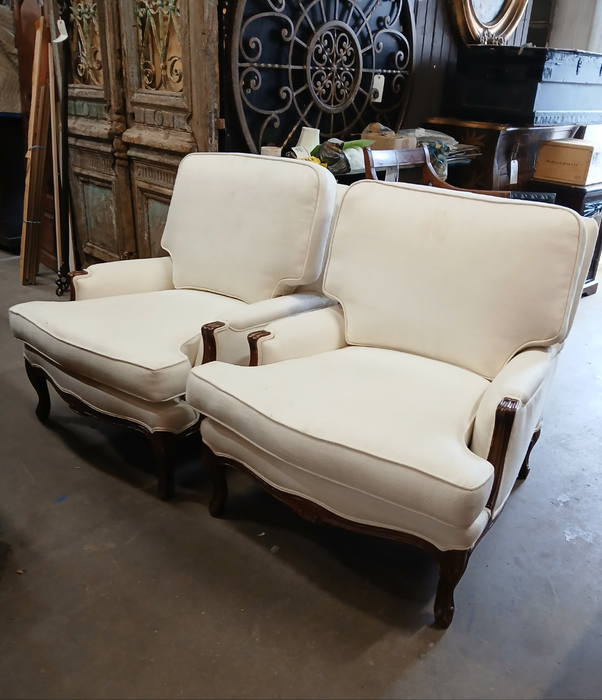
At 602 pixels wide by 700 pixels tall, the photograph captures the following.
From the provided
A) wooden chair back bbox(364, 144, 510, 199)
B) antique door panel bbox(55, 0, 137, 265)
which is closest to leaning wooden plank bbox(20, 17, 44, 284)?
antique door panel bbox(55, 0, 137, 265)

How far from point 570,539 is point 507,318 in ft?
2.20

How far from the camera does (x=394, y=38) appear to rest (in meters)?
3.11

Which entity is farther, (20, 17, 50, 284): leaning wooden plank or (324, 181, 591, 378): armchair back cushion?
(20, 17, 50, 284): leaning wooden plank

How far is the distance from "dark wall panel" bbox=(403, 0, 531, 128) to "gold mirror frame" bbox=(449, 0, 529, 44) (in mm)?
50

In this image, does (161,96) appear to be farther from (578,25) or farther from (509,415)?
(578,25)

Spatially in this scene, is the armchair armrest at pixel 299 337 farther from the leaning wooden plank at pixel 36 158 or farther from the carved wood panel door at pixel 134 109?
the leaning wooden plank at pixel 36 158

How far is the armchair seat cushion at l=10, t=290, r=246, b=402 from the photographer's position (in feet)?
5.24

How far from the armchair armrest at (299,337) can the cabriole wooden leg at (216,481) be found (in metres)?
0.27

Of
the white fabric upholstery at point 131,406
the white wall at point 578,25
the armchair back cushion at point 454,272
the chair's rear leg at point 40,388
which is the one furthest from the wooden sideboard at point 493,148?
the chair's rear leg at point 40,388

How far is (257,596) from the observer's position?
56.3 inches

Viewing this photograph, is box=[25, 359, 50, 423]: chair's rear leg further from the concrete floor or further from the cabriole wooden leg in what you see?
the cabriole wooden leg

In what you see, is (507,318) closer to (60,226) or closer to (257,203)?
(257,203)

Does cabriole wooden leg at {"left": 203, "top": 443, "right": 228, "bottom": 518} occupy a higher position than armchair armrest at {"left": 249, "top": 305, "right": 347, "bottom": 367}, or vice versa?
armchair armrest at {"left": 249, "top": 305, "right": 347, "bottom": 367}

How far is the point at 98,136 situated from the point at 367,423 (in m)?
2.48
